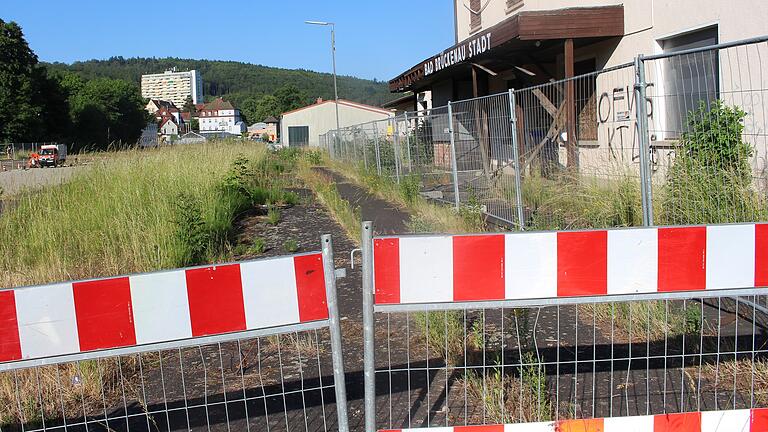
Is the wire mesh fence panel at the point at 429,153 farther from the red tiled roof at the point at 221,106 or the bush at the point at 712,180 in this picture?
the red tiled roof at the point at 221,106

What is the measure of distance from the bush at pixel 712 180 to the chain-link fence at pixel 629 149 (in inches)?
0.4

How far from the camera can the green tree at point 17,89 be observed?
65.1m

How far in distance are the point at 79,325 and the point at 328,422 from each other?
1.57 metres

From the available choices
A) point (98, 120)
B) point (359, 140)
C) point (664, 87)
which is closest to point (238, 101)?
point (98, 120)

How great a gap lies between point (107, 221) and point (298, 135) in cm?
6316

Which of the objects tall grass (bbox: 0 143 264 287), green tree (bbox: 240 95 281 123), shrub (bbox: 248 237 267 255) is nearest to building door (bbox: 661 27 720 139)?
shrub (bbox: 248 237 267 255)

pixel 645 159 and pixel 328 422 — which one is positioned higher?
pixel 645 159

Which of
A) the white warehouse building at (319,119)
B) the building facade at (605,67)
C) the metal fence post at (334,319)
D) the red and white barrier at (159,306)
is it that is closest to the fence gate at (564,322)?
the metal fence post at (334,319)

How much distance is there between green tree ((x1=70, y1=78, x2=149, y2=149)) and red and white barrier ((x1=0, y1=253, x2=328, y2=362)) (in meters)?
70.9

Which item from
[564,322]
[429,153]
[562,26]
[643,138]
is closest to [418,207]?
[429,153]

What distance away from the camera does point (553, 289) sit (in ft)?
10.6

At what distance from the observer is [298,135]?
71.0 metres

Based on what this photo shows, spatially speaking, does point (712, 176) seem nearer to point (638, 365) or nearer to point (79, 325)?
point (638, 365)

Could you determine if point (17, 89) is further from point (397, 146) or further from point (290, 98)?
point (290, 98)
